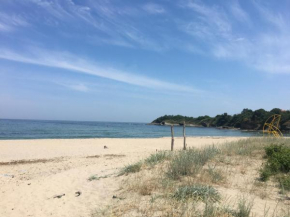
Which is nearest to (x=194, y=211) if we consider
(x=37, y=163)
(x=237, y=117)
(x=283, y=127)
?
(x=37, y=163)

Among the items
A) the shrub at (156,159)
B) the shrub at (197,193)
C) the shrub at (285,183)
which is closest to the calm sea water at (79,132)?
the shrub at (156,159)

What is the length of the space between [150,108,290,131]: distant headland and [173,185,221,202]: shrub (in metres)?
63.8

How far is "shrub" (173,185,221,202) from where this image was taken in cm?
530

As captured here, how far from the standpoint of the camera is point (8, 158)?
15367 mm

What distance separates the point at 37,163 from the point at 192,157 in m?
9.48

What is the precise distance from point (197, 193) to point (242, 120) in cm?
8738

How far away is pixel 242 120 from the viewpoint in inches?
3386

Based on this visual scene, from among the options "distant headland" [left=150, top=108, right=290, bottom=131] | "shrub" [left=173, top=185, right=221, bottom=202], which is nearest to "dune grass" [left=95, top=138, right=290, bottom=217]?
"shrub" [left=173, top=185, right=221, bottom=202]

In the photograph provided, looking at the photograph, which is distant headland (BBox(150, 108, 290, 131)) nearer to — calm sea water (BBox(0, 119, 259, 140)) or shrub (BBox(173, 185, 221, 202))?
calm sea water (BBox(0, 119, 259, 140))

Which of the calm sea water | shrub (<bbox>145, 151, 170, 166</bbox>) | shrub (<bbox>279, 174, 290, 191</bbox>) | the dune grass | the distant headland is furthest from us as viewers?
the distant headland

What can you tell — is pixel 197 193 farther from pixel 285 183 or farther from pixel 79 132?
pixel 79 132

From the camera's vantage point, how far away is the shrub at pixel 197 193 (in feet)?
17.4

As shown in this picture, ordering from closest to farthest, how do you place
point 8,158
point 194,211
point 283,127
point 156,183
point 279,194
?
point 194,211 < point 279,194 < point 156,183 < point 8,158 < point 283,127

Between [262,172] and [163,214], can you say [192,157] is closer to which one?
[262,172]
